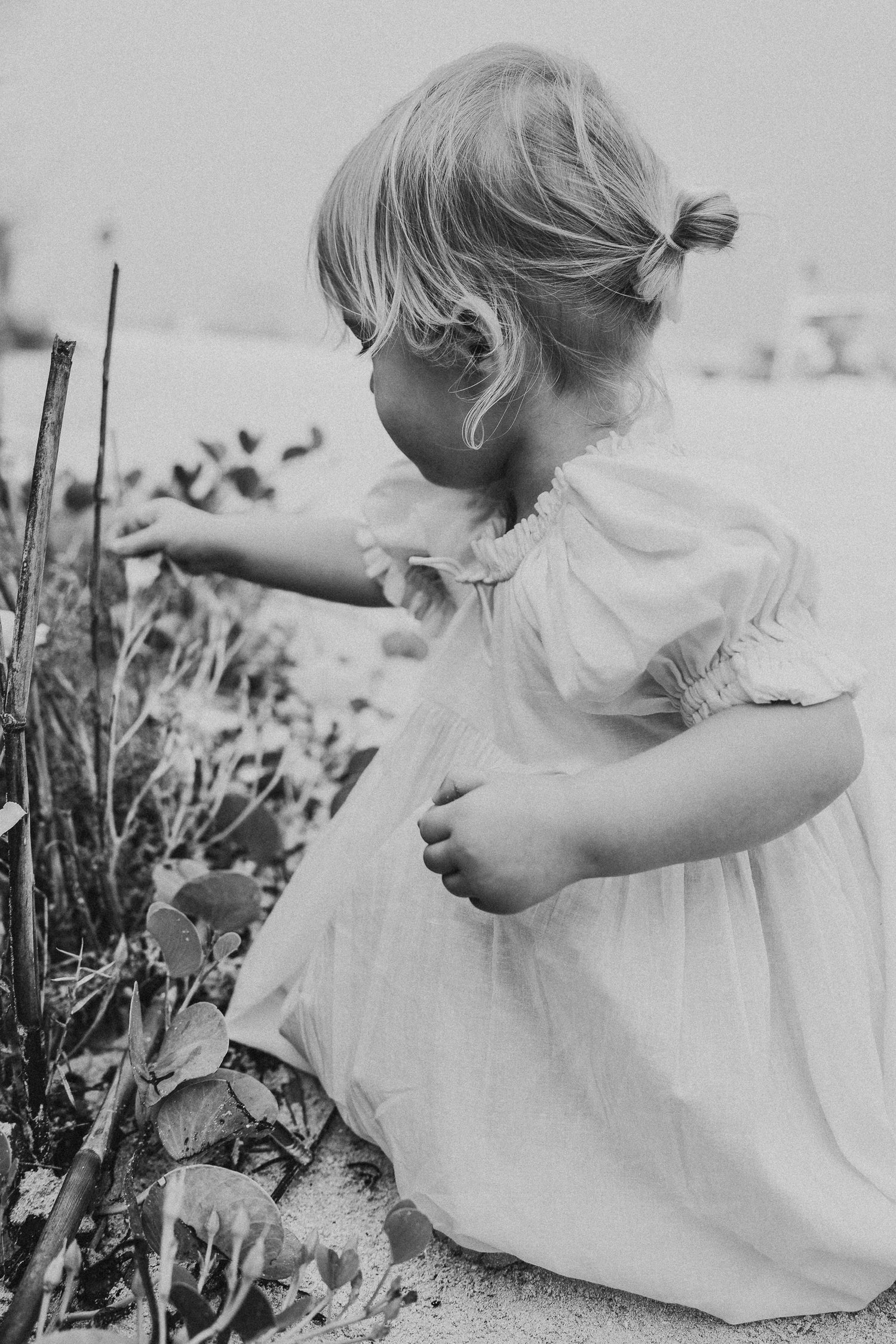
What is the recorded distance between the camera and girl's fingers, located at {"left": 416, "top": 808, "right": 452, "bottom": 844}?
75 cm

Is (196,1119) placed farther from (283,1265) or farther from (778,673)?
(778,673)

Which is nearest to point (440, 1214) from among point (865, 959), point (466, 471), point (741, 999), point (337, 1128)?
point (337, 1128)

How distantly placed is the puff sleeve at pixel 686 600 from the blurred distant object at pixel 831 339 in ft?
15.9

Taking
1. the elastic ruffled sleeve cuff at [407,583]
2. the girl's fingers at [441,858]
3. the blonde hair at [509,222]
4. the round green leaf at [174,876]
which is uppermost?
the blonde hair at [509,222]

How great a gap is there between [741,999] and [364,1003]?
307 mm

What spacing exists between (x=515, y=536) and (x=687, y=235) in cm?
27

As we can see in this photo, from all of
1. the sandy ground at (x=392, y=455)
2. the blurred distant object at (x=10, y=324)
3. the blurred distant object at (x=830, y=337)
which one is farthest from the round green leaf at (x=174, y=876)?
the blurred distant object at (x=830, y=337)

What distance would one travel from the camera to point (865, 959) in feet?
2.89

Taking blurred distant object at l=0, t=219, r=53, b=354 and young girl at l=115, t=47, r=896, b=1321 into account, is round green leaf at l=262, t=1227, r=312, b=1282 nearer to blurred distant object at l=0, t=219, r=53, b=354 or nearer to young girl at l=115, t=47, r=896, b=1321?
young girl at l=115, t=47, r=896, b=1321

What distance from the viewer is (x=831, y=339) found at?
17.6 ft

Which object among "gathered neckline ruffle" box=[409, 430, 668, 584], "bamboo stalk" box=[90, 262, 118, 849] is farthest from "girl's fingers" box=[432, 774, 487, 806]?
"bamboo stalk" box=[90, 262, 118, 849]

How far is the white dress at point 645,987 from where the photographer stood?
77 centimetres

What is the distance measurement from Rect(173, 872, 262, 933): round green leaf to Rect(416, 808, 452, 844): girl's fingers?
0.24 metres

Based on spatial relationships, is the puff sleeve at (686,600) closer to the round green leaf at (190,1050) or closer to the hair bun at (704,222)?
the hair bun at (704,222)
